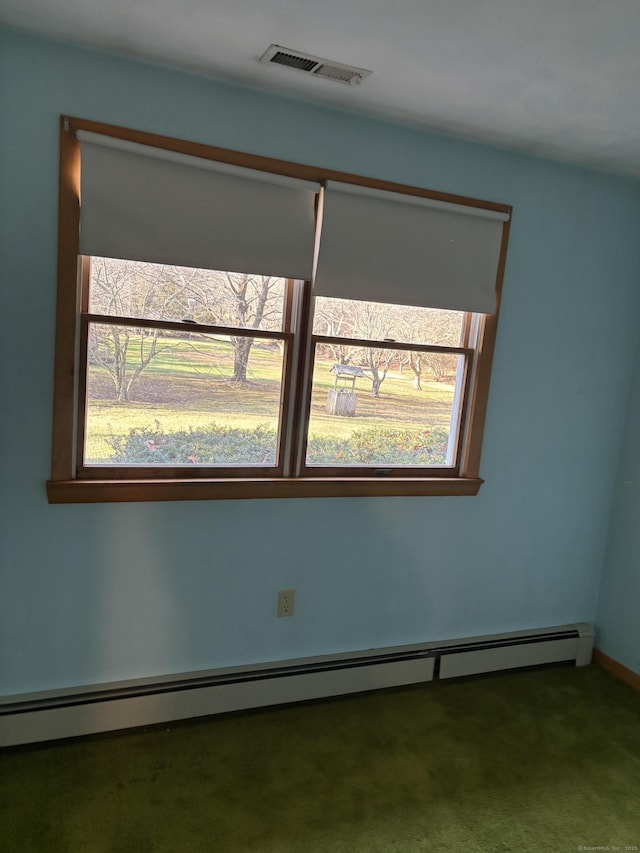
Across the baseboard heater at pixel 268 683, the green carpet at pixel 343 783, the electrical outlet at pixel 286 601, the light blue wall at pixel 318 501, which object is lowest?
the green carpet at pixel 343 783

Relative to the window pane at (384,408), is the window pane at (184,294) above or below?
above

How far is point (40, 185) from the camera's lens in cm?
206

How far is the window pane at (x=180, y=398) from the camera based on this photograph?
90.0 inches

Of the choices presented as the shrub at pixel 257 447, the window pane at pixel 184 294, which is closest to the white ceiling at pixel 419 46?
the window pane at pixel 184 294

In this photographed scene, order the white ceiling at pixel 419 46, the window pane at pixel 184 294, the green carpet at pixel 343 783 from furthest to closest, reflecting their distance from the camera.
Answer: the window pane at pixel 184 294
the green carpet at pixel 343 783
the white ceiling at pixel 419 46

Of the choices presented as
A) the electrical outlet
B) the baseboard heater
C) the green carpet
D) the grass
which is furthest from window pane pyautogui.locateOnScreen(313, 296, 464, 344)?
the green carpet

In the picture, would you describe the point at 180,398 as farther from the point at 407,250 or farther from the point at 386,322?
the point at 407,250

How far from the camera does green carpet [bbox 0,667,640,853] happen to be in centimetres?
193

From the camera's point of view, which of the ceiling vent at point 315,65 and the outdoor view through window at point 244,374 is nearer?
the ceiling vent at point 315,65

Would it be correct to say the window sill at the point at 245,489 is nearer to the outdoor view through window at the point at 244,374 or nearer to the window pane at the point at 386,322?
the outdoor view through window at the point at 244,374

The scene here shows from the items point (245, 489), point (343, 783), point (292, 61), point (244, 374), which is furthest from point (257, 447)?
point (292, 61)

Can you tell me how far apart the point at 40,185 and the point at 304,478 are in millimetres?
1464

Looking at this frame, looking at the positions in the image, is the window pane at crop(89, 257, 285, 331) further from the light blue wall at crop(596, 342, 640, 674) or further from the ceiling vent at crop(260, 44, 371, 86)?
the light blue wall at crop(596, 342, 640, 674)

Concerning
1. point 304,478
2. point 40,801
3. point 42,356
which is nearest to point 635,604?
point 304,478
